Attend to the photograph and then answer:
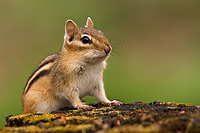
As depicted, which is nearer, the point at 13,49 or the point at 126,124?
the point at 126,124

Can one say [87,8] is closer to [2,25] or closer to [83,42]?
[2,25]

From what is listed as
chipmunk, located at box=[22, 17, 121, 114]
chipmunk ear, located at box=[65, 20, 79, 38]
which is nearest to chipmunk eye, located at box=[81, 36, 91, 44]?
chipmunk, located at box=[22, 17, 121, 114]

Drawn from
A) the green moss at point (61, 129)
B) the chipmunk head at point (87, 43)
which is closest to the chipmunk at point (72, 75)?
the chipmunk head at point (87, 43)

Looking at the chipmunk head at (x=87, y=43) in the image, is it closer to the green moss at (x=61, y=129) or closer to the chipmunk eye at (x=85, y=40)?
the chipmunk eye at (x=85, y=40)

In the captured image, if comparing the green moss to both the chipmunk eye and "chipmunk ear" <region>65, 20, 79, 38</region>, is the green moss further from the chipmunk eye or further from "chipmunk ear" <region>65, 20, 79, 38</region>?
"chipmunk ear" <region>65, 20, 79, 38</region>

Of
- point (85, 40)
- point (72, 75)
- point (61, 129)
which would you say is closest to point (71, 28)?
point (85, 40)

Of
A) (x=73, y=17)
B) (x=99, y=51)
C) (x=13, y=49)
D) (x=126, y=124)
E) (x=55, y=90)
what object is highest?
(x=73, y=17)

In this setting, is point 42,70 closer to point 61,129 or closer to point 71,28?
point 71,28

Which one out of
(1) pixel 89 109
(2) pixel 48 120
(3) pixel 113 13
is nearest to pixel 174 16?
(3) pixel 113 13

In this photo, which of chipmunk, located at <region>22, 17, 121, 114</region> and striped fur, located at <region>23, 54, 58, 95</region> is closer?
chipmunk, located at <region>22, 17, 121, 114</region>
